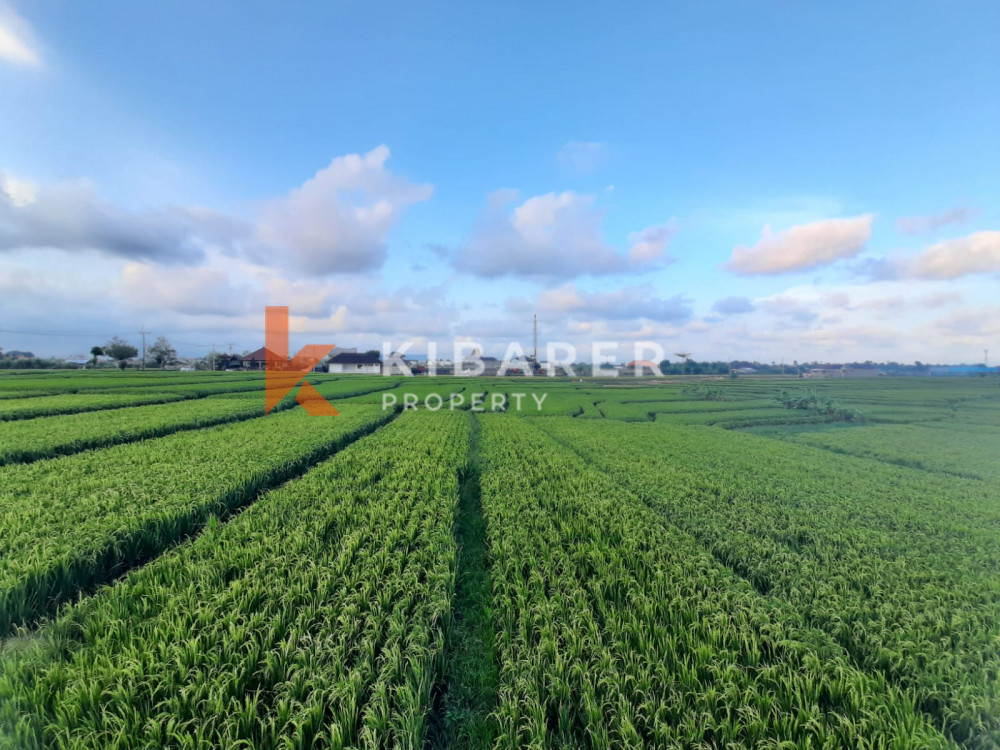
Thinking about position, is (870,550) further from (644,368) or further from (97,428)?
(644,368)

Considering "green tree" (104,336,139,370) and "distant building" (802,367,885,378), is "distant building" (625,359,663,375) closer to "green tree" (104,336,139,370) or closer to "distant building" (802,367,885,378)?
"distant building" (802,367,885,378)

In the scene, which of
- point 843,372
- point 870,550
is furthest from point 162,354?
point 843,372

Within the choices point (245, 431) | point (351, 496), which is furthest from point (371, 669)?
point (245, 431)

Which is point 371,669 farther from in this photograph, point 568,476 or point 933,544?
point 933,544

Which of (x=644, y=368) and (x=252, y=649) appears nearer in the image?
(x=252, y=649)

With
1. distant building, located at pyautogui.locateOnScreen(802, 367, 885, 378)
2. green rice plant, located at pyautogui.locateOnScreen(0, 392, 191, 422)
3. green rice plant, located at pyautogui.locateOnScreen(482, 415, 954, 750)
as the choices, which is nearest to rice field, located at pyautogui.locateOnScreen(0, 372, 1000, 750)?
green rice plant, located at pyautogui.locateOnScreen(482, 415, 954, 750)

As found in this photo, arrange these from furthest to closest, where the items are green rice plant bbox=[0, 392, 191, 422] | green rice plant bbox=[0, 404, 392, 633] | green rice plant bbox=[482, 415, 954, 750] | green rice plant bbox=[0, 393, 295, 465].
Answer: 1. green rice plant bbox=[0, 392, 191, 422]
2. green rice plant bbox=[0, 393, 295, 465]
3. green rice plant bbox=[0, 404, 392, 633]
4. green rice plant bbox=[482, 415, 954, 750]

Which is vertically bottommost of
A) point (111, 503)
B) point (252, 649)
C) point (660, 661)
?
point (660, 661)

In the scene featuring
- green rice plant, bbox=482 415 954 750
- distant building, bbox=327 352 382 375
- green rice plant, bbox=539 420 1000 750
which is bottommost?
green rice plant, bbox=539 420 1000 750
